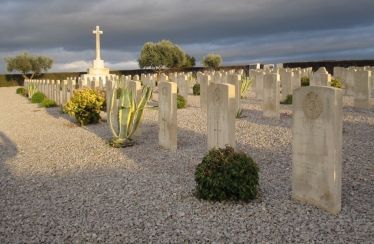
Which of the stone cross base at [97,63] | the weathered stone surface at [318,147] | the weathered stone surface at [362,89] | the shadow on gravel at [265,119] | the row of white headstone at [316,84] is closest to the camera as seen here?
the weathered stone surface at [318,147]

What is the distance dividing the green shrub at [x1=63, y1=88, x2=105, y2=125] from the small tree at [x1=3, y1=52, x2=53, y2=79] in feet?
124

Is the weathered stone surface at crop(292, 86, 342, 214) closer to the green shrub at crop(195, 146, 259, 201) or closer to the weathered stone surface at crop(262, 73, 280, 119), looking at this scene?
the green shrub at crop(195, 146, 259, 201)

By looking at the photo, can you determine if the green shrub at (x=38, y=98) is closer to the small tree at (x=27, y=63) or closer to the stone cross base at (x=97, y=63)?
the stone cross base at (x=97, y=63)

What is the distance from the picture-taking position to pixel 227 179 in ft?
15.6

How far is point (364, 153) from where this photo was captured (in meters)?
6.75

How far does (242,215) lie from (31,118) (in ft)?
39.5

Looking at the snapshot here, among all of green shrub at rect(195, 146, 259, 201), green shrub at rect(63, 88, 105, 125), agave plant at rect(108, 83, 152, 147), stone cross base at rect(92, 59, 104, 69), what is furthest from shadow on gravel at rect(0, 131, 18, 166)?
stone cross base at rect(92, 59, 104, 69)

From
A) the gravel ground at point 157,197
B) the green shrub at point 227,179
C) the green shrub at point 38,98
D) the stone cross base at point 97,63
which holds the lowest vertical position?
the gravel ground at point 157,197

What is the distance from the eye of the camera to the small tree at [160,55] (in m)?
40.8

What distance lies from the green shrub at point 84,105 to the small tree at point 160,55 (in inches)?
1158

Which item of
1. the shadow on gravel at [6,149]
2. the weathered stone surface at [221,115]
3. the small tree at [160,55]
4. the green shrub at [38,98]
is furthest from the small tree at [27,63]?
the weathered stone surface at [221,115]

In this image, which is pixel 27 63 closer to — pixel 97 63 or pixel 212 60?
pixel 97 63

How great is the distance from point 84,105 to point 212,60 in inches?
1397

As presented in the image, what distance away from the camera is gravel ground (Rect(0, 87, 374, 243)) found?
13.0 ft
